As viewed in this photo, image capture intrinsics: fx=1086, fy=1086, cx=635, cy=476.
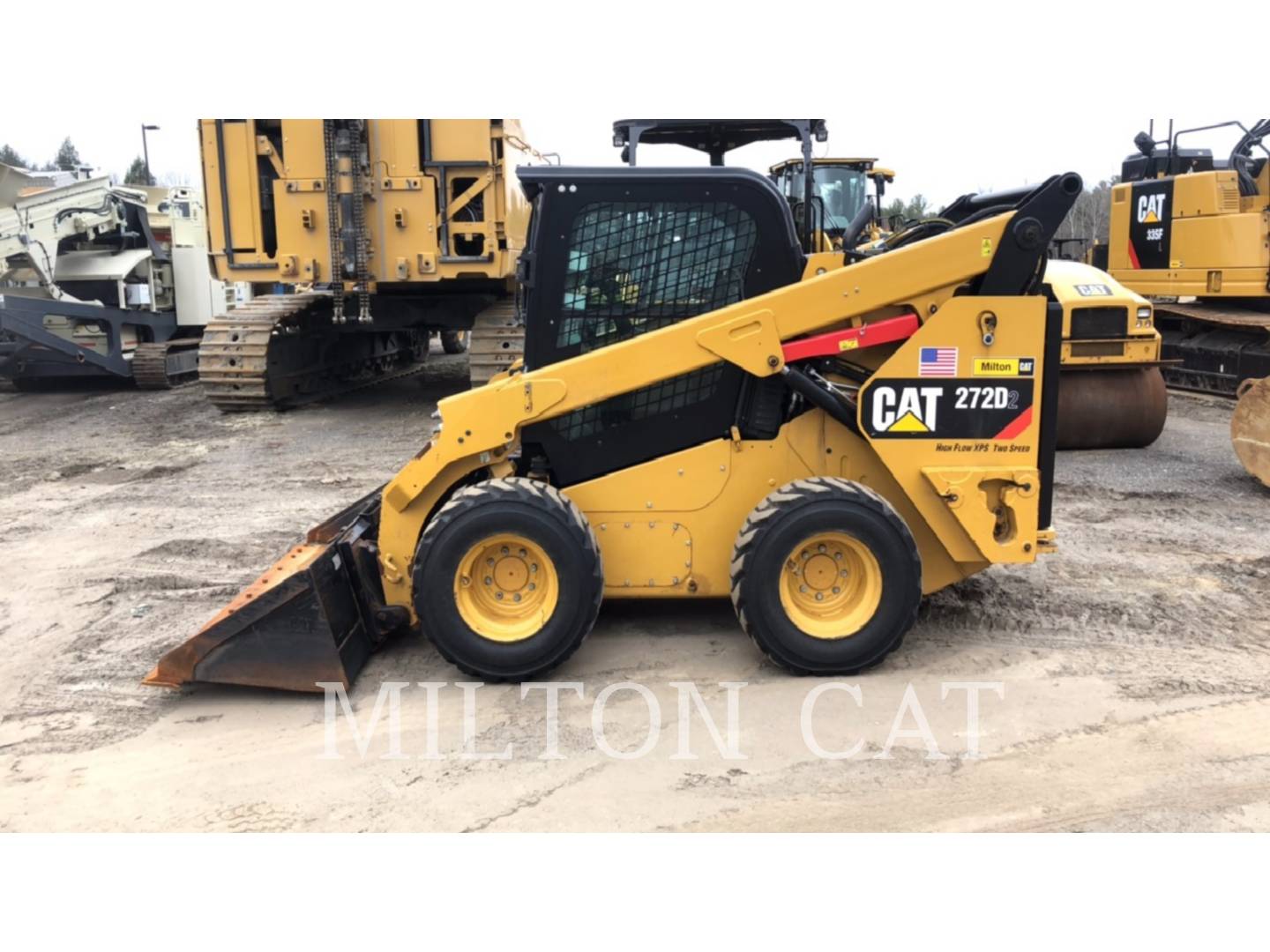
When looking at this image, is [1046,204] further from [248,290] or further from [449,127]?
[248,290]

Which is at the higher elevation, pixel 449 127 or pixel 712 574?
pixel 449 127

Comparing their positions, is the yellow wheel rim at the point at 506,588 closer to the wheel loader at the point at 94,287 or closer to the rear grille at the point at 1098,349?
the rear grille at the point at 1098,349

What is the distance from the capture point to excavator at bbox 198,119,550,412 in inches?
400

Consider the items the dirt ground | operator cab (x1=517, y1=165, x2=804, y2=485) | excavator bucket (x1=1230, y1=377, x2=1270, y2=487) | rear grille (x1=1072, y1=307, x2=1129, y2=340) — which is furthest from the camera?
rear grille (x1=1072, y1=307, x2=1129, y2=340)

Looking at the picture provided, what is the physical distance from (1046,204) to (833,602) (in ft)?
5.66

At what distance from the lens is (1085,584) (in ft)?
17.3

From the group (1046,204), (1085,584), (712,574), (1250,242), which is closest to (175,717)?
(712,574)

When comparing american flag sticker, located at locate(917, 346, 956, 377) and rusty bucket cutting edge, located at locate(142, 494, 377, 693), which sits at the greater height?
american flag sticker, located at locate(917, 346, 956, 377)

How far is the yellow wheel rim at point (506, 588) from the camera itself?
4109mm

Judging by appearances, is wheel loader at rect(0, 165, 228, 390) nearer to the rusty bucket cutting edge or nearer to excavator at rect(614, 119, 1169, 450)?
excavator at rect(614, 119, 1169, 450)

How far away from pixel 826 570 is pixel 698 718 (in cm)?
78

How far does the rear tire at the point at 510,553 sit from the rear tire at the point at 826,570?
602 millimetres

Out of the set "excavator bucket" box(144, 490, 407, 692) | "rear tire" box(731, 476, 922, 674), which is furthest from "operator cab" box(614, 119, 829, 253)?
"excavator bucket" box(144, 490, 407, 692)

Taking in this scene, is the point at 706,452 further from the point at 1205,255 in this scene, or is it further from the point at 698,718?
the point at 1205,255
